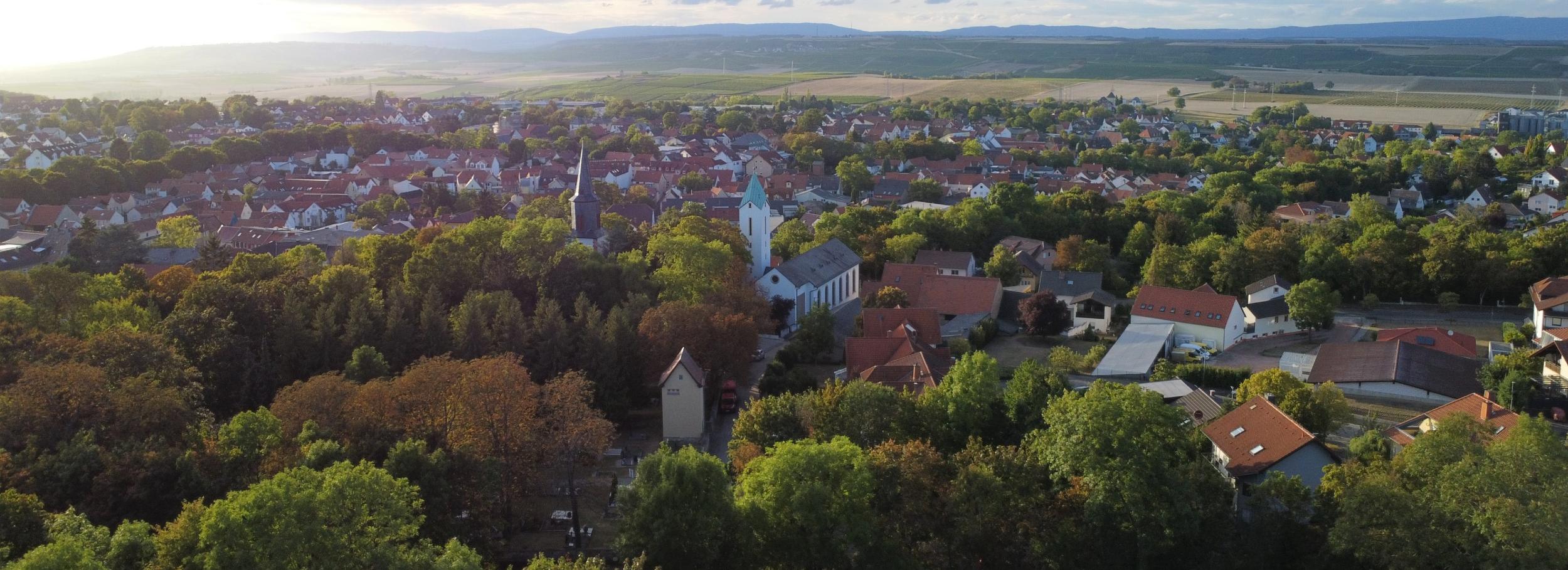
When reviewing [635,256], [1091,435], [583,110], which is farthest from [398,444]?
[583,110]

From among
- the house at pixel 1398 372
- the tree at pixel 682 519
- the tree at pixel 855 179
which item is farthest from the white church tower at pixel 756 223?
the tree at pixel 855 179

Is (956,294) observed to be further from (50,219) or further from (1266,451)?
(50,219)

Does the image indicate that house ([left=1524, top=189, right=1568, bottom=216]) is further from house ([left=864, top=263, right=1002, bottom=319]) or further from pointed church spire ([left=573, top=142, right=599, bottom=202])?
pointed church spire ([left=573, top=142, right=599, bottom=202])

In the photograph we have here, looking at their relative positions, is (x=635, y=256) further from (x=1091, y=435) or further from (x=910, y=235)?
(x=1091, y=435)

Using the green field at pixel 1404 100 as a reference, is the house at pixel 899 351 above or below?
below

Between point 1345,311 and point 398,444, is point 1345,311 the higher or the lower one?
the lower one

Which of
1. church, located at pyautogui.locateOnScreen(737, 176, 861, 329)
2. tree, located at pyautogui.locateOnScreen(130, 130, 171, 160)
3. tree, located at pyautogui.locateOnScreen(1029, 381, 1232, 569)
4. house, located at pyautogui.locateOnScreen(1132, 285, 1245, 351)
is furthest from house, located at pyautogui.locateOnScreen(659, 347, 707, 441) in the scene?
tree, located at pyautogui.locateOnScreen(130, 130, 171, 160)

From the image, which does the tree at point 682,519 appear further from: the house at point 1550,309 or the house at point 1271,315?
the house at point 1550,309
